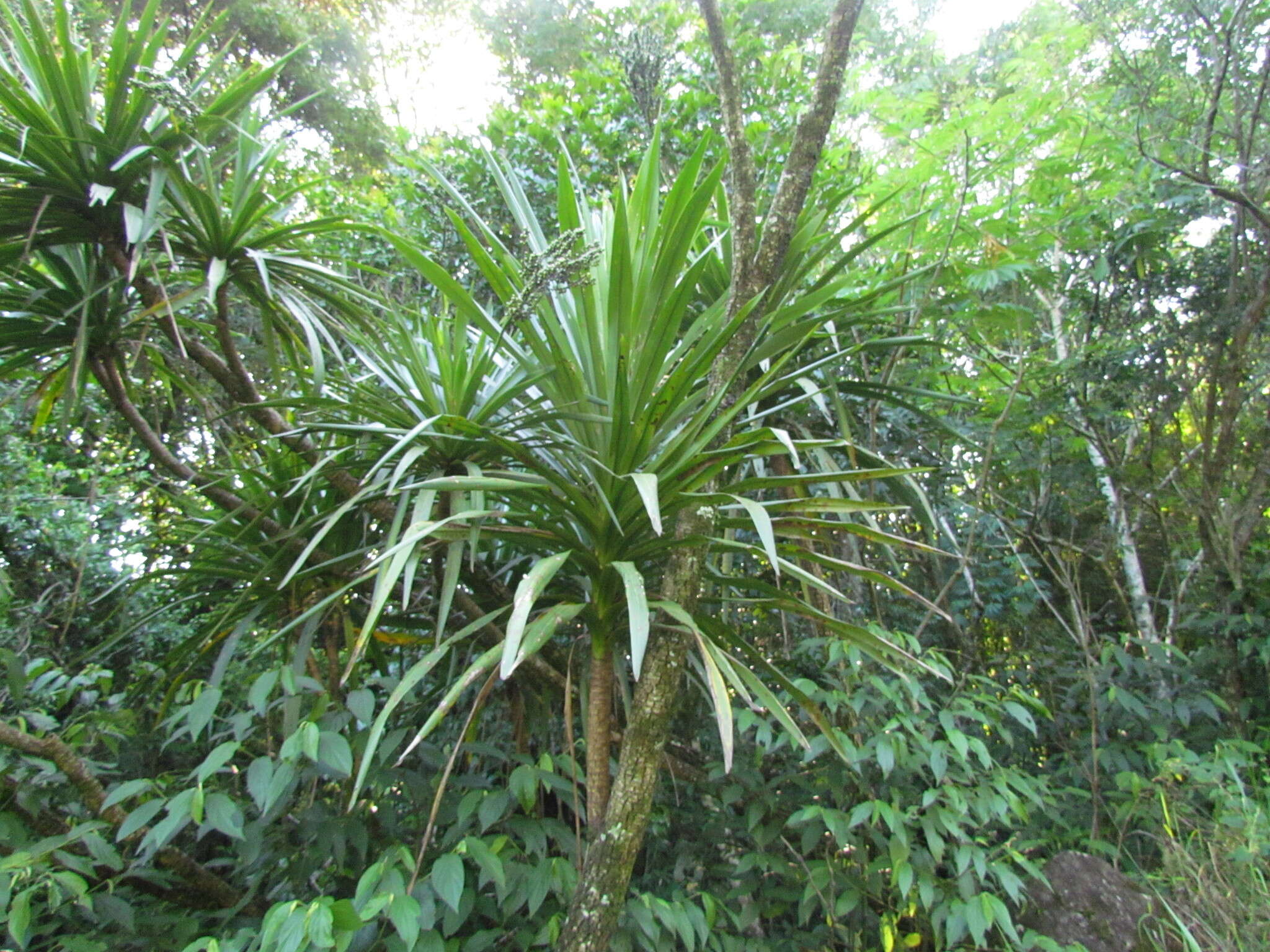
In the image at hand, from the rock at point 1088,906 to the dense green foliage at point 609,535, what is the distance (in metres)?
0.06

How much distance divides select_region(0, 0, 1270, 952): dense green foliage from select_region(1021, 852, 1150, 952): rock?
0.06m

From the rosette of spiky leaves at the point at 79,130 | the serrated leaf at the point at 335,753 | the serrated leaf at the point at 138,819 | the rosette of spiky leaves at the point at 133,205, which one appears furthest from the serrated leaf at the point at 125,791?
the rosette of spiky leaves at the point at 79,130

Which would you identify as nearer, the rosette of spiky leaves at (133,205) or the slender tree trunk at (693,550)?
the slender tree trunk at (693,550)

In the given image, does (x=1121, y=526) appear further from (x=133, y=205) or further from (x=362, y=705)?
(x=133, y=205)

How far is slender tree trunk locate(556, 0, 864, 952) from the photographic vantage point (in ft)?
4.45

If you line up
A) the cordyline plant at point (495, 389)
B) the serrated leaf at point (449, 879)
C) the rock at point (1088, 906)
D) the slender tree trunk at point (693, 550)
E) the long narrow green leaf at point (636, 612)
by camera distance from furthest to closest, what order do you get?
the rock at point (1088, 906), the cordyline plant at point (495, 389), the slender tree trunk at point (693, 550), the serrated leaf at point (449, 879), the long narrow green leaf at point (636, 612)

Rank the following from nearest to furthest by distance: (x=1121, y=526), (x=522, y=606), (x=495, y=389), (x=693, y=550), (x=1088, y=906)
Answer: (x=522, y=606), (x=693, y=550), (x=1088, y=906), (x=495, y=389), (x=1121, y=526)

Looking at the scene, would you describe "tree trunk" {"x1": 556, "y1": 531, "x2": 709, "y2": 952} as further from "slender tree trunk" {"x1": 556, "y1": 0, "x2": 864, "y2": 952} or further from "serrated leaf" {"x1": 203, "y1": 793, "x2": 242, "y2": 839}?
"serrated leaf" {"x1": 203, "y1": 793, "x2": 242, "y2": 839}

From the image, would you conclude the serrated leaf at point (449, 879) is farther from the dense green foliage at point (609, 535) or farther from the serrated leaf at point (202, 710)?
the serrated leaf at point (202, 710)

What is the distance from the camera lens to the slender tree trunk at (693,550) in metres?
1.36

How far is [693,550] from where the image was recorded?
1.56m

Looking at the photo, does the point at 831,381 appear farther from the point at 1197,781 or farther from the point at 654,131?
the point at 1197,781

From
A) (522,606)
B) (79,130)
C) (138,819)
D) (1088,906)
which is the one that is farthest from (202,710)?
(1088,906)

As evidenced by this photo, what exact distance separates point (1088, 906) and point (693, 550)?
1.36 meters
